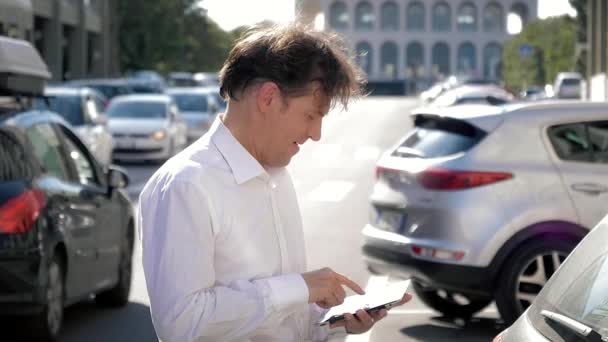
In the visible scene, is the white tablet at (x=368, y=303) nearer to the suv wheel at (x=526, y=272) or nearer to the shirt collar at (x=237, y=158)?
the shirt collar at (x=237, y=158)

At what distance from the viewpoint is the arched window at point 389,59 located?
18825 centimetres

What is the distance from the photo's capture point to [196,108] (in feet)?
132

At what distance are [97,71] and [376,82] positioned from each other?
2714 inches

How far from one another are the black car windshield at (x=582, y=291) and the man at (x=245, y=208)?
0.50 m

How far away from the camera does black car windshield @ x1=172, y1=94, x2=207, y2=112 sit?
131 feet

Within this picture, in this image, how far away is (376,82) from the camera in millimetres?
144125

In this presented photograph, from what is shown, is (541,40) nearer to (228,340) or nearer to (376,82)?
(376,82)

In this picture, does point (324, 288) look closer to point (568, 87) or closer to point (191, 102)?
point (191, 102)

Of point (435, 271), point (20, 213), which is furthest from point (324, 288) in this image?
point (435, 271)

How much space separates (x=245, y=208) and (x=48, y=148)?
6.61 m

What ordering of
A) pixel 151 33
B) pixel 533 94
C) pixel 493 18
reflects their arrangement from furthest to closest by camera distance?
pixel 493 18
pixel 151 33
pixel 533 94

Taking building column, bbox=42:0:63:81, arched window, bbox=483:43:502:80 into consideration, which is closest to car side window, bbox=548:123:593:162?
building column, bbox=42:0:63:81

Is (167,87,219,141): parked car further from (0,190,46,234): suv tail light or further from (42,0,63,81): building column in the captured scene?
(0,190,46,234): suv tail light

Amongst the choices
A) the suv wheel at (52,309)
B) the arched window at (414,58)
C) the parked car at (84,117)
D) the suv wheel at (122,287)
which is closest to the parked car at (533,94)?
the parked car at (84,117)
